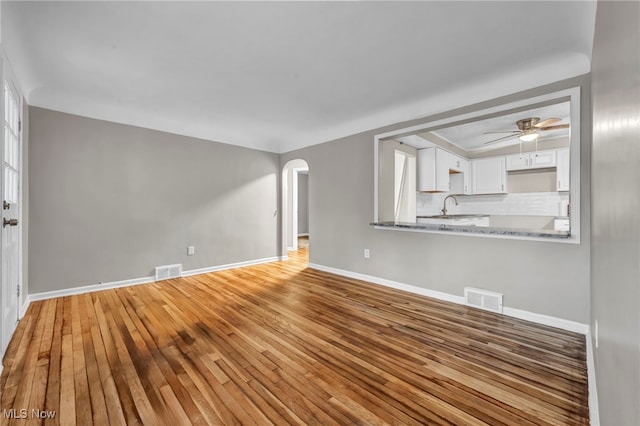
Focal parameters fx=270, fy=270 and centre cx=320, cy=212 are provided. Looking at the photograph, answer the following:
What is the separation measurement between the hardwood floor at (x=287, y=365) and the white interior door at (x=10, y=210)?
25cm

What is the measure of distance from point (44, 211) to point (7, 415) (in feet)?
8.15

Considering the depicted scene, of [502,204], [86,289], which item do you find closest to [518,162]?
A: [502,204]

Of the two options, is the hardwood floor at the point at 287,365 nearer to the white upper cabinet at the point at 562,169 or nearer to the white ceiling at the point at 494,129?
the white ceiling at the point at 494,129

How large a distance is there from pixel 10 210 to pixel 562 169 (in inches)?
293

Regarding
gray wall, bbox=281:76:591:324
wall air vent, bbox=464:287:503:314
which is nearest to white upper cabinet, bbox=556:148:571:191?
Answer: gray wall, bbox=281:76:591:324

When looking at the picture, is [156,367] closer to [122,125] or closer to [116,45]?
[116,45]

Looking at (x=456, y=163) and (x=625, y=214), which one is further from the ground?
(x=456, y=163)

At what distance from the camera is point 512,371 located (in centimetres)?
176

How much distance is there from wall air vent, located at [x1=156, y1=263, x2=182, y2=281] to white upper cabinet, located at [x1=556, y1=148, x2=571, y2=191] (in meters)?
6.58

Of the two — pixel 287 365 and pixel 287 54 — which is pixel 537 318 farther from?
pixel 287 54

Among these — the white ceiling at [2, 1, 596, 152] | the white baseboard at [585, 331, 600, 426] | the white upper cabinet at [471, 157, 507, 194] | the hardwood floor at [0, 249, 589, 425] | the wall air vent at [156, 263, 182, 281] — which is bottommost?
the hardwood floor at [0, 249, 589, 425]

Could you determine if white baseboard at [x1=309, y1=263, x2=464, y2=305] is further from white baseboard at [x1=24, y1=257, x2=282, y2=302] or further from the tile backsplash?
the tile backsplash

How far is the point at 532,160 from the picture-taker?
5.14 metres

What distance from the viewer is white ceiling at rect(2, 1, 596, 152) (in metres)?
1.81
